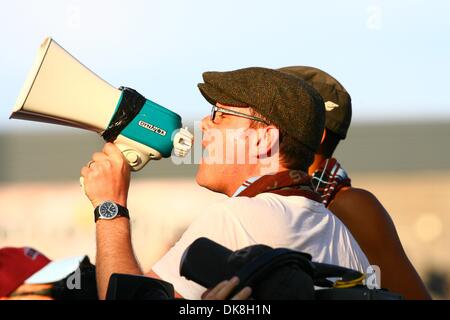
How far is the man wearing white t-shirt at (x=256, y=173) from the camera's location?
3.41 m

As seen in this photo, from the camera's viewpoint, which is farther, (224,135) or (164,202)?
(164,202)

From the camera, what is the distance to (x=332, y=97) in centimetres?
476

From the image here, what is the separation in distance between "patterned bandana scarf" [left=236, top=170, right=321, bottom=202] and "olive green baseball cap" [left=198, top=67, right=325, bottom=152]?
17 cm

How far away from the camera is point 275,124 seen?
3742mm

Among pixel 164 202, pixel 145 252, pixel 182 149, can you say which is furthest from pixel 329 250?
pixel 164 202

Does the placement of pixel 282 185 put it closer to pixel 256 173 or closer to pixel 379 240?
pixel 256 173

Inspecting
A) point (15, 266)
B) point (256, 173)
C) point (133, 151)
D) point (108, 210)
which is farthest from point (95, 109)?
point (15, 266)

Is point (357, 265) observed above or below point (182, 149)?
below

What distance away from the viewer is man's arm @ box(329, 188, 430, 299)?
4242 millimetres

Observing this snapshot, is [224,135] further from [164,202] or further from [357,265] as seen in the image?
[164,202]

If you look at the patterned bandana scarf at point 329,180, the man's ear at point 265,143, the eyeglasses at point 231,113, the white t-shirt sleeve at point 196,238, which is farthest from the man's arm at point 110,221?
the patterned bandana scarf at point 329,180
